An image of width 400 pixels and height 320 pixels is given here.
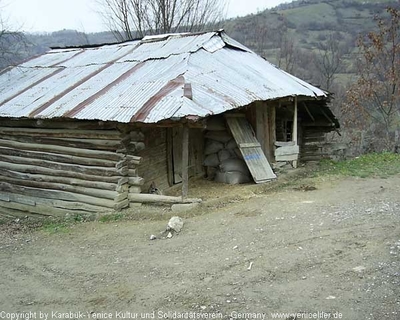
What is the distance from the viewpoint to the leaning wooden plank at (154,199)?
831 cm

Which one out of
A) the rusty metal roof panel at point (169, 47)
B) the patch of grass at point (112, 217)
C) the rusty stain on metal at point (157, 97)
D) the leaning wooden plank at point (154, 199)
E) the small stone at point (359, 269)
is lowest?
the patch of grass at point (112, 217)

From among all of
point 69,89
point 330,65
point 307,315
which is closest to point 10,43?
point 69,89

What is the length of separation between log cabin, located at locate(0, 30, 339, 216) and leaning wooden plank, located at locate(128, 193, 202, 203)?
2cm

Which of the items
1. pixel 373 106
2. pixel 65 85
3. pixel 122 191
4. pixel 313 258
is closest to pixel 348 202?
pixel 313 258

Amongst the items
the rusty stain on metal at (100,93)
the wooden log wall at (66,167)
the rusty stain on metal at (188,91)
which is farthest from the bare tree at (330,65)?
→ the wooden log wall at (66,167)

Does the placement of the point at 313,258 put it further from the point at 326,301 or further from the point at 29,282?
the point at 29,282

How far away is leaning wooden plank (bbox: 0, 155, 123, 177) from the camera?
28.4ft

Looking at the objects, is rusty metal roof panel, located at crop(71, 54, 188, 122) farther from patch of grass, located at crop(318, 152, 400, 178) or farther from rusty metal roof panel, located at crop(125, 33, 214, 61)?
patch of grass, located at crop(318, 152, 400, 178)

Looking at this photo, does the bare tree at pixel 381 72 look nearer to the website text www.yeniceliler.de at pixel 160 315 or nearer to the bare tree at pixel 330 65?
the bare tree at pixel 330 65

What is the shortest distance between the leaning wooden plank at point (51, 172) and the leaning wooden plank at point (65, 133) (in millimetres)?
758

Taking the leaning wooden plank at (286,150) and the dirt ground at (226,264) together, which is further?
the leaning wooden plank at (286,150)

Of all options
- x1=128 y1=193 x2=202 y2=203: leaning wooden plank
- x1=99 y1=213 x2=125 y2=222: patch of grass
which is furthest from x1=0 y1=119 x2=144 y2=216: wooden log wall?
x1=99 y1=213 x2=125 y2=222: patch of grass

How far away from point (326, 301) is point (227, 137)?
277 inches

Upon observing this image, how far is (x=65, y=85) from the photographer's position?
406 inches
